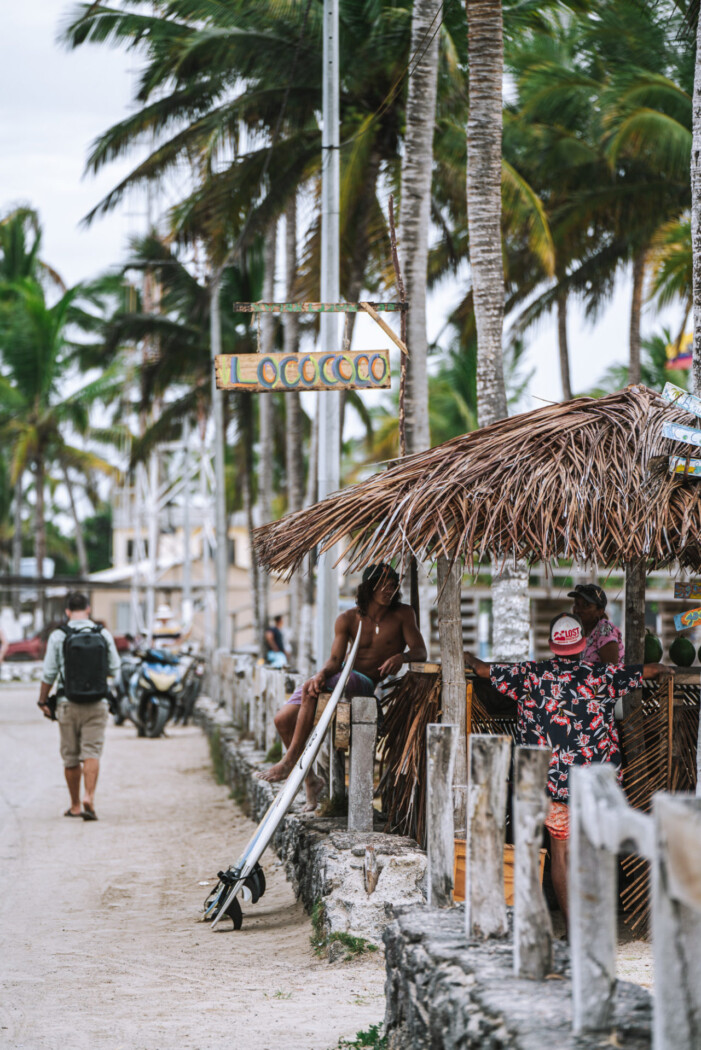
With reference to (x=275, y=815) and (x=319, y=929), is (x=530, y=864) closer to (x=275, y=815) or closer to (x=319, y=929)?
(x=319, y=929)

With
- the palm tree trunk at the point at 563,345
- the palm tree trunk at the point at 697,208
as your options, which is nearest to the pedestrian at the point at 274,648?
the palm tree trunk at the point at 563,345

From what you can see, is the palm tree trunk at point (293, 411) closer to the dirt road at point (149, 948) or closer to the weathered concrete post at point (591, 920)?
the dirt road at point (149, 948)

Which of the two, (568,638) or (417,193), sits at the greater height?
(417,193)

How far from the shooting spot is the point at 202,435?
32.1 meters

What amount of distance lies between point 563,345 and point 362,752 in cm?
1712

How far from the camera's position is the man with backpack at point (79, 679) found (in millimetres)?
10281

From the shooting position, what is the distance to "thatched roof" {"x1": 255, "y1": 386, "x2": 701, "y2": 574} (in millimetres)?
5762

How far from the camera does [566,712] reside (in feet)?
19.8

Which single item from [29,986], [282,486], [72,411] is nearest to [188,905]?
[29,986]

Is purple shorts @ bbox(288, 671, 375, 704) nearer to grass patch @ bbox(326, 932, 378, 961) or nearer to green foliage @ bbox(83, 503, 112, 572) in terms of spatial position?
grass patch @ bbox(326, 932, 378, 961)

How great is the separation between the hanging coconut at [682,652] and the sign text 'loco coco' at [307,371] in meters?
2.67

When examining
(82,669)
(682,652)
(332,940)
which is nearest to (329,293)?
(82,669)

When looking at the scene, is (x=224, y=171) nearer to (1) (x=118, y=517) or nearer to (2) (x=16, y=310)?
(2) (x=16, y=310)

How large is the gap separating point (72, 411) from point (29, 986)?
30571 mm
